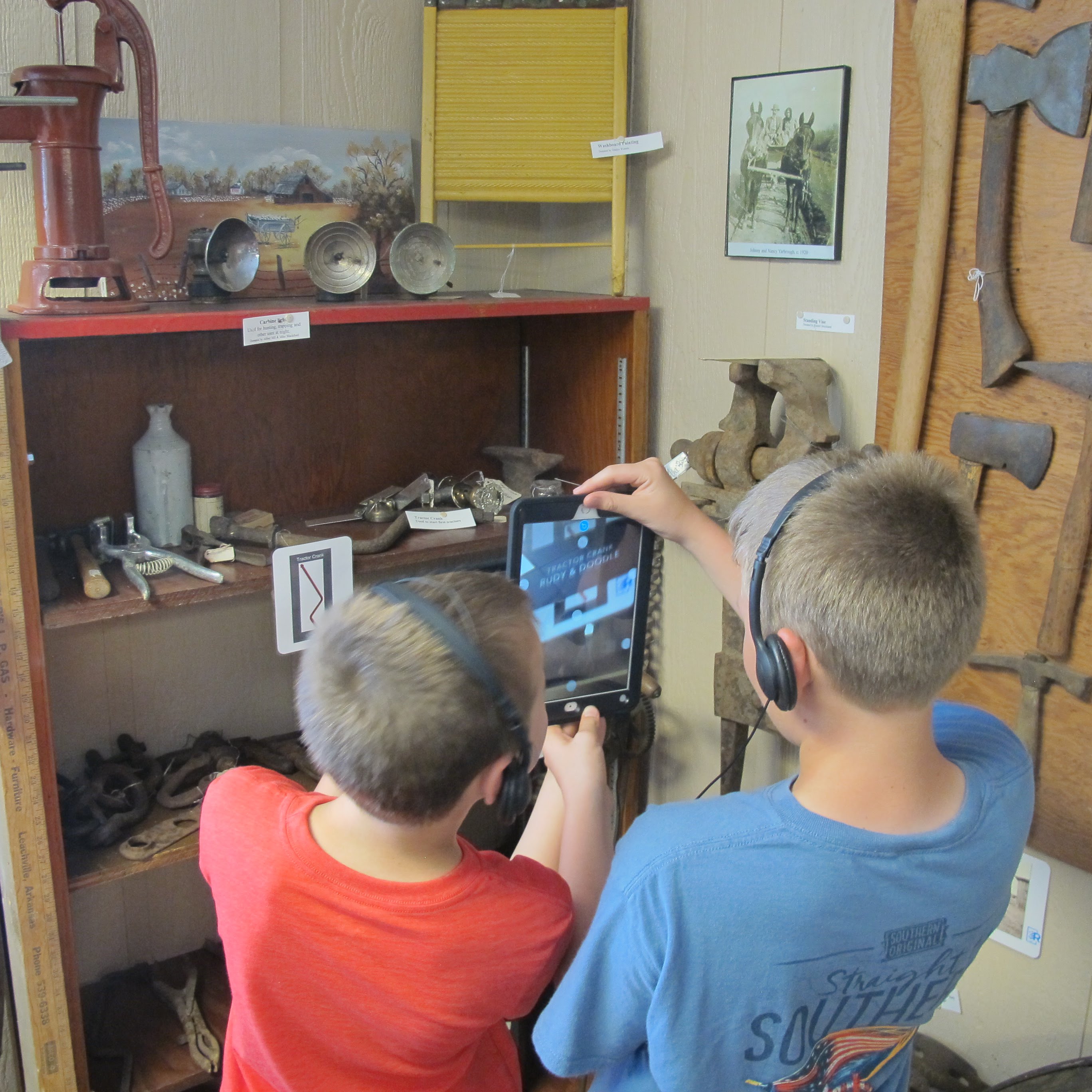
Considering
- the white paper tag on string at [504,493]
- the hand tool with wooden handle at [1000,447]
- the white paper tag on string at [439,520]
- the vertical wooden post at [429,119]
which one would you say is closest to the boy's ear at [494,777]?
the hand tool with wooden handle at [1000,447]

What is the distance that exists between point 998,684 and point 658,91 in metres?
1.33

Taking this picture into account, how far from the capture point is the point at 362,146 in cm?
221

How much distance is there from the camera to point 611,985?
94 cm

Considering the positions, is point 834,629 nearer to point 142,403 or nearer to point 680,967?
point 680,967

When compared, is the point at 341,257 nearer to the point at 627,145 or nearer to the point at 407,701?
the point at 627,145

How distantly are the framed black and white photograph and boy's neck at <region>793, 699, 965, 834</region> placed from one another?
1207mm

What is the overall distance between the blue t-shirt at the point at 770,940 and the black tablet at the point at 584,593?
0.67 meters

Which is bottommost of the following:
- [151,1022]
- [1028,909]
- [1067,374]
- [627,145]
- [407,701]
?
[151,1022]

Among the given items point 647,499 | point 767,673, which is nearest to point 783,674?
point 767,673

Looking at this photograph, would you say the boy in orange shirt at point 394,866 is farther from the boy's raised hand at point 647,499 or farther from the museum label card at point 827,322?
the museum label card at point 827,322

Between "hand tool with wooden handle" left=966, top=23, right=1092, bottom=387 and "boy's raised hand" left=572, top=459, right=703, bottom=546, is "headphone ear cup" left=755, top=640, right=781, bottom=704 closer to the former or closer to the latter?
"boy's raised hand" left=572, top=459, right=703, bottom=546

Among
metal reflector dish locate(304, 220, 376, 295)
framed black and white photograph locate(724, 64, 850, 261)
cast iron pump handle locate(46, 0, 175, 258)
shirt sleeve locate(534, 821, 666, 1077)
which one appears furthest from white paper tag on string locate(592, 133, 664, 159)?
shirt sleeve locate(534, 821, 666, 1077)

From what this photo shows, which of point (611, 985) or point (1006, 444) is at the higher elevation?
point (1006, 444)

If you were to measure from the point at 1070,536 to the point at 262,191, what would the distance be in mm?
1531
